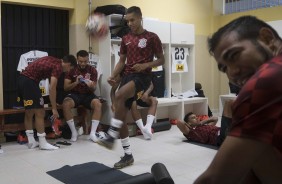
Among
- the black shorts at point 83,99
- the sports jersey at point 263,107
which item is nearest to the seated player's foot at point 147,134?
the black shorts at point 83,99

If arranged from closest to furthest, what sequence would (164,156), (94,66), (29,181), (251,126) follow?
(251,126) → (29,181) → (164,156) → (94,66)

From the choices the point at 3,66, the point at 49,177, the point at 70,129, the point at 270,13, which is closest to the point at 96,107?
the point at 70,129

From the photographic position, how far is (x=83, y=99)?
4.77 meters

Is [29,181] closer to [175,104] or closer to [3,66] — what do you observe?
[3,66]

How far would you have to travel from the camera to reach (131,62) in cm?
342

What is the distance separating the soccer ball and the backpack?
84 millimetres

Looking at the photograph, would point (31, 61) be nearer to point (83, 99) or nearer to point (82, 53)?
point (82, 53)

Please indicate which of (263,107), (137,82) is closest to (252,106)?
(263,107)

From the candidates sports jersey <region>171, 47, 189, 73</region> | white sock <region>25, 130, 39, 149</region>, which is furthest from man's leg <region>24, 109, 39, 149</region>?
sports jersey <region>171, 47, 189, 73</region>

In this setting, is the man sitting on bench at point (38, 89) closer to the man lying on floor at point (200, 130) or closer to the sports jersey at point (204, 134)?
the man lying on floor at point (200, 130)

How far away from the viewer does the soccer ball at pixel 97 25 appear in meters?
5.01

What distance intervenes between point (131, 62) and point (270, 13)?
163 inches

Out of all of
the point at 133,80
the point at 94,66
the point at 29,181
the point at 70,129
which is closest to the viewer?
the point at 29,181

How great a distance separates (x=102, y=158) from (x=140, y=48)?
131 cm
